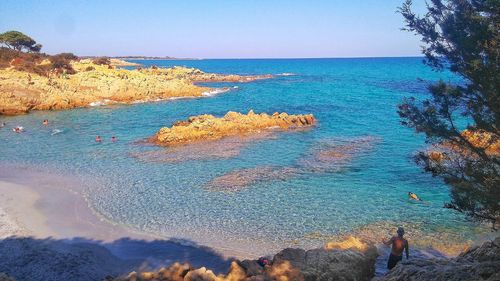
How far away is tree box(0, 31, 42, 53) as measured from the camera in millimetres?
86250

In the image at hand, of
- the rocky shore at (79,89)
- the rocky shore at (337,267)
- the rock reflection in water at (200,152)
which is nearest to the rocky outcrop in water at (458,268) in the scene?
the rocky shore at (337,267)

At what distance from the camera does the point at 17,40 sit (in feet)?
290

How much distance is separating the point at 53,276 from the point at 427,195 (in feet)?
59.0

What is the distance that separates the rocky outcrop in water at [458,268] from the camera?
28.3 feet

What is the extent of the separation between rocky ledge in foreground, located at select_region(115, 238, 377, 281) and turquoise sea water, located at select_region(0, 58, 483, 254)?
3796 mm

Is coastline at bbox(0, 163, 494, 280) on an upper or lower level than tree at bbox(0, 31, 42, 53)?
lower

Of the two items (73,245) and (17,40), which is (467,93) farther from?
(17,40)

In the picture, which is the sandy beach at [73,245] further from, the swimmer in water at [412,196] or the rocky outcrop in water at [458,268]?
the swimmer in water at [412,196]

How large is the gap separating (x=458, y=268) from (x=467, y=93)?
398cm

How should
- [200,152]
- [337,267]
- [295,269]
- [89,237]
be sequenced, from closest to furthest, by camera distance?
[295,269]
[337,267]
[89,237]
[200,152]

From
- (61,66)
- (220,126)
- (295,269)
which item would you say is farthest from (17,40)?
(295,269)

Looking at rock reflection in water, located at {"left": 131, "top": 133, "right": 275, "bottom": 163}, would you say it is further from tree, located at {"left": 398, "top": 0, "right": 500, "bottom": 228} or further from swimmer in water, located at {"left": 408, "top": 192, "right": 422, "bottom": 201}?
tree, located at {"left": 398, "top": 0, "right": 500, "bottom": 228}

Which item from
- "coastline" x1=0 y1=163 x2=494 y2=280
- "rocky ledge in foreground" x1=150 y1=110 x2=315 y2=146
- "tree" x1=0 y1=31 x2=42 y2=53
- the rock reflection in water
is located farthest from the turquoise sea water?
"tree" x1=0 y1=31 x2=42 y2=53

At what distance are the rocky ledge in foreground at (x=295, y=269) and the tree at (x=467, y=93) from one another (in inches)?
144
